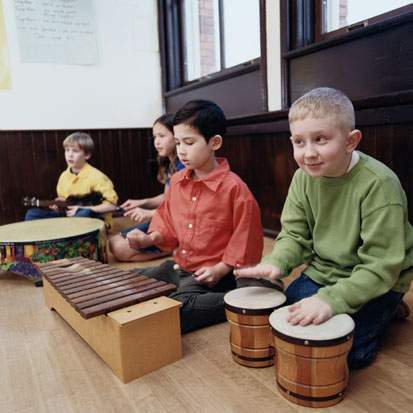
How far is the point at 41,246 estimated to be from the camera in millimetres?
2146

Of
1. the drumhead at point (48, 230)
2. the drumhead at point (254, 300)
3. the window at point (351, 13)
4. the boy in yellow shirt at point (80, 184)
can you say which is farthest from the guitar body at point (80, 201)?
the drumhead at point (254, 300)

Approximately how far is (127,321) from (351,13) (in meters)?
2.24

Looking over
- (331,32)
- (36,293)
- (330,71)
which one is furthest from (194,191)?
(331,32)

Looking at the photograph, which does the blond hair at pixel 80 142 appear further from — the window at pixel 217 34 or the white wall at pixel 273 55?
the white wall at pixel 273 55

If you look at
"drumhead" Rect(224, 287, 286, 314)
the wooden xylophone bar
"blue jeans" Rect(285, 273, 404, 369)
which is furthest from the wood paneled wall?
the wooden xylophone bar

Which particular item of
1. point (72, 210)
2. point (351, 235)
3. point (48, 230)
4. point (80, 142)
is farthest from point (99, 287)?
point (80, 142)

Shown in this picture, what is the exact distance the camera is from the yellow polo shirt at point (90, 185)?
3.11 m

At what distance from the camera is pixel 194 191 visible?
1.78 meters

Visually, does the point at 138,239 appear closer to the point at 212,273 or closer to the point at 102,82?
the point at 212,273

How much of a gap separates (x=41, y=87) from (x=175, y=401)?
3382 millimetres

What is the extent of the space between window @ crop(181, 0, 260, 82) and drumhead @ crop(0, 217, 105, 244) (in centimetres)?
186

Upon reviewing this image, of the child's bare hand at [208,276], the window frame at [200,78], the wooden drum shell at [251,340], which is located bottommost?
the wooden drum shell at [251,340]

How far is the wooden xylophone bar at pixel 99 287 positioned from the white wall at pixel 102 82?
2452 mm

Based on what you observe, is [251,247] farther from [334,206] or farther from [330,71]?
[330,71]
